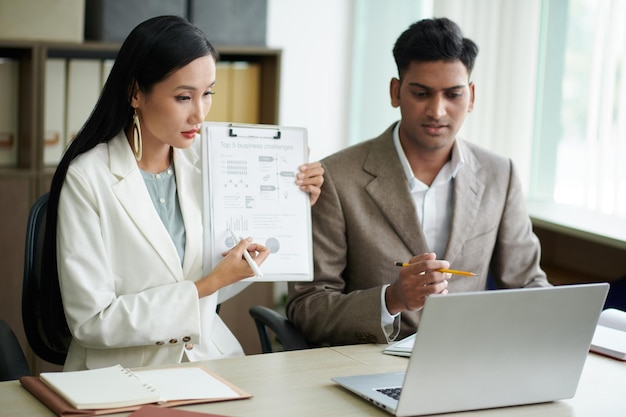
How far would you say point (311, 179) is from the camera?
233 centimetres

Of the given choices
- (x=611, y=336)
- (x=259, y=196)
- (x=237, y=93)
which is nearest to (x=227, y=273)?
(x=259, y=196)

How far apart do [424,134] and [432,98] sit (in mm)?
100

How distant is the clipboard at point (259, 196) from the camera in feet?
7.25

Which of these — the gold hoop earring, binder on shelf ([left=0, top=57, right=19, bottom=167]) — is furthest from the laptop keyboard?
binder on shelf ([left=0, top=57, right=19, bottom=167])

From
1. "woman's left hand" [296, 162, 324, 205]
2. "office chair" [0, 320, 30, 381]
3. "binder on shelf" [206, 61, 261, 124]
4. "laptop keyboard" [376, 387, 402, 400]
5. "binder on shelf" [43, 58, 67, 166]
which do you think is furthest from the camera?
"binder on shelf" [206, 61, 261, 124]

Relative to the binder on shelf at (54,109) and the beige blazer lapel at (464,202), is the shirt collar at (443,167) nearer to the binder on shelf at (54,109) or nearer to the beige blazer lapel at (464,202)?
the beige blazer lapel at (464,202)

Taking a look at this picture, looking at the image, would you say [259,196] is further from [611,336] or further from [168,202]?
[611,336]

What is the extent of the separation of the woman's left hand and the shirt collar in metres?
0.33

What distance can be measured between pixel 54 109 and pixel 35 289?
4.75 ft

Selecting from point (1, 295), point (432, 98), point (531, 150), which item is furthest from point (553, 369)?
point (1, 295)

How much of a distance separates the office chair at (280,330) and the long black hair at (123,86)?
1.65ft

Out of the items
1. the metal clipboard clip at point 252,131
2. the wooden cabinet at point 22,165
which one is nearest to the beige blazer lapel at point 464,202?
the metal clipboard clip at point 252,131

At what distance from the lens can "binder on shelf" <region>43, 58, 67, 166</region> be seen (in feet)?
11.6

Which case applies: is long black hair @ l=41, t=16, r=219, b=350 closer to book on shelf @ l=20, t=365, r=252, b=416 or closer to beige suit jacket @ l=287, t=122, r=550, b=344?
book on shelf @ l=20, t=365, r=252, b=416
